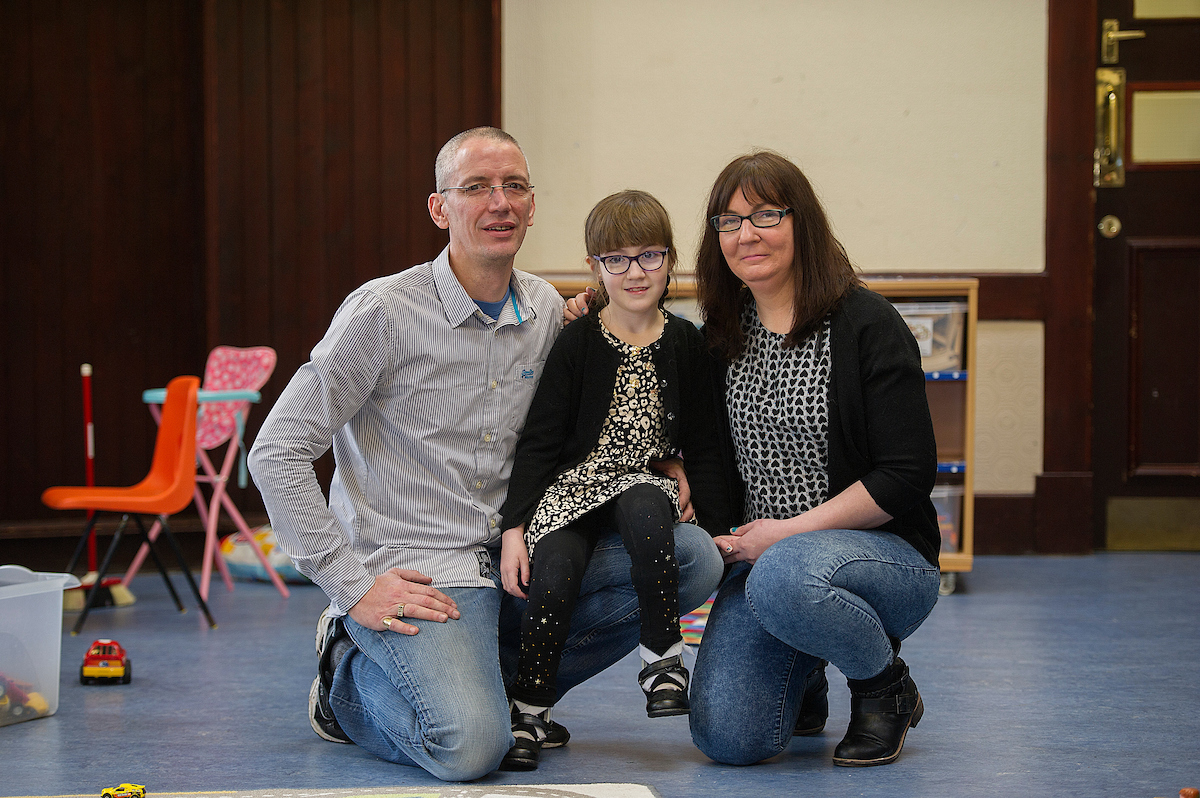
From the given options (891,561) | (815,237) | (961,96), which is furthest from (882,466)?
(961,96)

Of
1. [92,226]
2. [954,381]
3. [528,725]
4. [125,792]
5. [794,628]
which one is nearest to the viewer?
[125,792]

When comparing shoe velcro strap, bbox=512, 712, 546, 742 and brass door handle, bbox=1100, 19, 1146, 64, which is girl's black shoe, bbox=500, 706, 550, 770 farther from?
brass door handle, bbox=1100, 19, 1146, 64

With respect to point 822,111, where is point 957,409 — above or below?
below

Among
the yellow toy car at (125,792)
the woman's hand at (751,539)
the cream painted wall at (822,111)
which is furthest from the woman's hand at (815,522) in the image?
the cream painted wall at (822,111)

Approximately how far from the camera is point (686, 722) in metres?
2.31

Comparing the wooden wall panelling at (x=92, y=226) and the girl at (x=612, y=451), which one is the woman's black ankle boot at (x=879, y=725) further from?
the wooden wall panelling at (x=92, y=226)

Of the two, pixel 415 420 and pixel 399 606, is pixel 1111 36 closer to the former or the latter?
pixel 415 420

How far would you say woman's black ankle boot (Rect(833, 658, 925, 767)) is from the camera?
1977 millimetres

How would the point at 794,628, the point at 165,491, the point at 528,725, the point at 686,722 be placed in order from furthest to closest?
1. the point at 165,491
2. the point at 686,722
3. the point at 528,725
4. the point at 794,628

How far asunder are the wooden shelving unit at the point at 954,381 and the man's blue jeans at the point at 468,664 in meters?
1.80

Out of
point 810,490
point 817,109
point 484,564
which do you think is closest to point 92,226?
point 817,109

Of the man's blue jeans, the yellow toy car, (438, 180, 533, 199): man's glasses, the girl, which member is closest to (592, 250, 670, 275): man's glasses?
the girl

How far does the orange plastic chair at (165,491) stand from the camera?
3.28 meters

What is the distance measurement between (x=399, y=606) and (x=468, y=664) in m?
0.16
